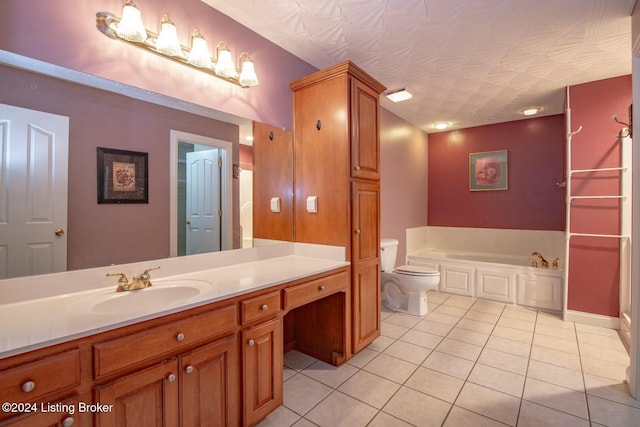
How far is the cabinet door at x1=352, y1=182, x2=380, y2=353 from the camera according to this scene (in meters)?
2.13

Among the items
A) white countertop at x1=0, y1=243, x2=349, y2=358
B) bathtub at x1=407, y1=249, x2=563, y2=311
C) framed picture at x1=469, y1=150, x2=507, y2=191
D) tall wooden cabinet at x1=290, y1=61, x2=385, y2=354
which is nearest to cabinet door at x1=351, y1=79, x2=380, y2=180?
tall wooden cabinet at x1=290, y1=61, x2=385, y2=354

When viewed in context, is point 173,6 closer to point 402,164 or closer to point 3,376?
point 3,376

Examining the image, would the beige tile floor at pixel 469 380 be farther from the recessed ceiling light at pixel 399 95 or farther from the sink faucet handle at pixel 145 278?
the recessed ceiling light at pixel 399 95

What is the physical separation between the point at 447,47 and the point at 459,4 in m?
0.48

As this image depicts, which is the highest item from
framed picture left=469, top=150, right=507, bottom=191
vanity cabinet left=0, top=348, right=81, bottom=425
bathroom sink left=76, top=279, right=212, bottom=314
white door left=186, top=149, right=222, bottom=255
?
framed picture left=469, top=150, right=507, bottom=191

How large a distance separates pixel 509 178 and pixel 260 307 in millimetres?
4033

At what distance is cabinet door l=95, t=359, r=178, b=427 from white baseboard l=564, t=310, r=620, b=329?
3.52 m

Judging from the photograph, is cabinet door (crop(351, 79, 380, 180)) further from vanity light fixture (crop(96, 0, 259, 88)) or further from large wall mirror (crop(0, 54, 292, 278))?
large wall mirror (crop(0, 54, 292, 278))

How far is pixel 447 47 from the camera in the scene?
2.25 metres

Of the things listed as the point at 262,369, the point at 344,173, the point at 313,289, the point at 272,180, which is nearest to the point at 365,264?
the point at 313,289

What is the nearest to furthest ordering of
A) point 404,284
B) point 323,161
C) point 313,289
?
point 313,289
point 323,161
point 404,284

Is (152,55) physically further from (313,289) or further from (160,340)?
(313,289)

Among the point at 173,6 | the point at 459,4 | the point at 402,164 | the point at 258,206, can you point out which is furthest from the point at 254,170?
the point at 402,164

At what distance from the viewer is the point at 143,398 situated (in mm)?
1046
